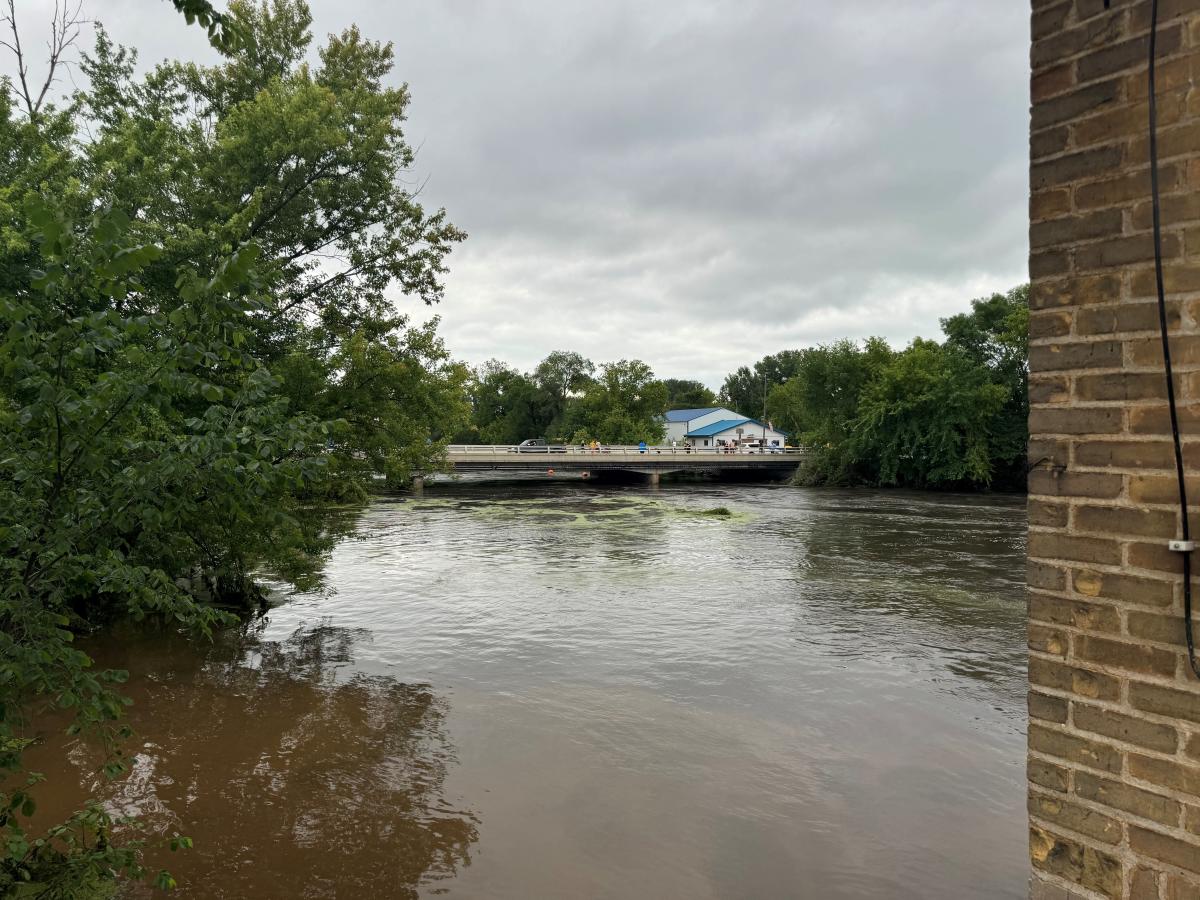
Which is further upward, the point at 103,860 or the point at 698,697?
the point at 103,860

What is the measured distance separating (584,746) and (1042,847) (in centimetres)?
500

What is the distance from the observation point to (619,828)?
5.41m

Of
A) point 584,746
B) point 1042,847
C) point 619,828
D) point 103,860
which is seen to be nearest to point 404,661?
point 584,746

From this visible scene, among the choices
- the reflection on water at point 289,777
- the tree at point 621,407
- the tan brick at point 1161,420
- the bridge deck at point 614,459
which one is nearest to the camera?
the tan brick at point 1161,420

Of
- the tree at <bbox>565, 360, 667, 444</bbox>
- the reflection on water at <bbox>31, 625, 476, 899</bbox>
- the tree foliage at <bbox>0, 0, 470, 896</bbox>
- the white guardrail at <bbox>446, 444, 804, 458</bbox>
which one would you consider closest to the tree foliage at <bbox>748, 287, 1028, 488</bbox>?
the white guardrail at <bbox>446, 444, 804, 458</bbox>

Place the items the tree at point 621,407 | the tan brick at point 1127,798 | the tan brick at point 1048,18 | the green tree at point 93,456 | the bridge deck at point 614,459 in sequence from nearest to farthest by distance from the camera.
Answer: the tan brick at point 1127,798, the tan brick at point 1048,18, the green tree at point 93,456, the bridge deck at point 614,459, the tree at point 621,407

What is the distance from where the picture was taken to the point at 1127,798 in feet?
6.89

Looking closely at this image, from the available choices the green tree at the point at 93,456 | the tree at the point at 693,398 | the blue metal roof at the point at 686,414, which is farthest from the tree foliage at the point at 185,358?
the tree at the point at 693,398

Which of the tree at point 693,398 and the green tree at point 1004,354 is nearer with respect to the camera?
the green tree at point 1004,354

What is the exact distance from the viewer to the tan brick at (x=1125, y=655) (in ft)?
6.63

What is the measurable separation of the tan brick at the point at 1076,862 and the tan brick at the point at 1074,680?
0.45 meters

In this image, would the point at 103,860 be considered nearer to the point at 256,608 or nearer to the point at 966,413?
the point at 256,608

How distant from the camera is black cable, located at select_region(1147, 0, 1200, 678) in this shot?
194cm

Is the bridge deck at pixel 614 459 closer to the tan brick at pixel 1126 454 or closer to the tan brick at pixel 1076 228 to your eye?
the tan brick at pixel 1076 228
